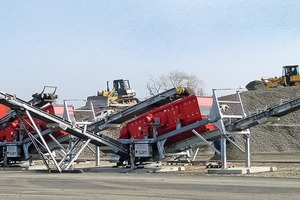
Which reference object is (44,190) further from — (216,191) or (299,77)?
(299,77)

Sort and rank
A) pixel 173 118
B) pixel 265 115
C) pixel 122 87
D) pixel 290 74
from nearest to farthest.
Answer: pixel 265 115 < pixel 173 118 < pixel 290 74 < pixel 122 87

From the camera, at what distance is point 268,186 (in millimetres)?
17203

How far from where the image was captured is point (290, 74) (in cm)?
7175

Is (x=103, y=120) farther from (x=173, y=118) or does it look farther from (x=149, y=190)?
(x=149, y=190)

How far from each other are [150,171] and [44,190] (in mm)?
9969

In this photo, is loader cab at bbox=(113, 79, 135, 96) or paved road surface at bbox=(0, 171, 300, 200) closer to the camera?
paved road surface at bbox=(0, 171, 300, 200)

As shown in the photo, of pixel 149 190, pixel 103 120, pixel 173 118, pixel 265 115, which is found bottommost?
pixel 149 190

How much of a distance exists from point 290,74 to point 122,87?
21430 mm

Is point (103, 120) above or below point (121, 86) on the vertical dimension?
below

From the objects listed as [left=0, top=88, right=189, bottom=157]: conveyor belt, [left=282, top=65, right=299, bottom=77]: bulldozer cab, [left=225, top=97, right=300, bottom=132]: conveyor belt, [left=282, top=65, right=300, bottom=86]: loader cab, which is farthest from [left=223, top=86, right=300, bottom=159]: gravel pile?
[left=225, top=97, right=300, bottom=132]: conveyor belt

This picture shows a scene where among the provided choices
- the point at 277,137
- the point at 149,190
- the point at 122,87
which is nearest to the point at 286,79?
the point at 122,87

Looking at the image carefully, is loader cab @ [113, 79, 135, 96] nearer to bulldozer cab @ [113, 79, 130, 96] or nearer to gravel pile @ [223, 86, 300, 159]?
bulldozer cab @ [113, 79, 130, 96]

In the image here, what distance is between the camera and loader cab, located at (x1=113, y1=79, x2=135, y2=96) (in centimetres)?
7519

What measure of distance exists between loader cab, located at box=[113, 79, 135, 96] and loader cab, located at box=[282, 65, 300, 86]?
19.5 metres
